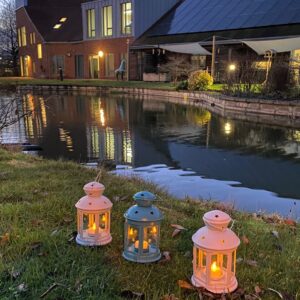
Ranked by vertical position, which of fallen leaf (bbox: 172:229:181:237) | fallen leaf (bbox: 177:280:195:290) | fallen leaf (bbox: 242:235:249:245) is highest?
fallen leaf (bbox: 177:280:195:290)

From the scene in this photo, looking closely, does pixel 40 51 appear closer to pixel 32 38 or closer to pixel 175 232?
pixel 32 38

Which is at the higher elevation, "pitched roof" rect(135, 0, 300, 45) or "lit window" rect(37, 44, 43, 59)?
"pitched roof" rect(135, 0, 300, 45)

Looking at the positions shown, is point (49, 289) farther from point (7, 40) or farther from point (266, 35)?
point (7, 40)

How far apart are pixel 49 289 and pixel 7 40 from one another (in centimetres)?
5338

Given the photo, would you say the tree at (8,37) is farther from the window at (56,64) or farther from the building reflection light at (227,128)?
the building reflection light at (227,128)

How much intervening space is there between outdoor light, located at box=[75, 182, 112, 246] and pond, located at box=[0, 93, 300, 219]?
3065 millimetres

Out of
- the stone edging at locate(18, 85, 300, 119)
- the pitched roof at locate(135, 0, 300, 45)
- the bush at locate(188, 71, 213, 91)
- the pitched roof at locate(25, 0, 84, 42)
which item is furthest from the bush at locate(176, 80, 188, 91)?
the pitched roof at locate(25, 0, 84, 42)

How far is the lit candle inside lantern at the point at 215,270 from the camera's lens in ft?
7.73

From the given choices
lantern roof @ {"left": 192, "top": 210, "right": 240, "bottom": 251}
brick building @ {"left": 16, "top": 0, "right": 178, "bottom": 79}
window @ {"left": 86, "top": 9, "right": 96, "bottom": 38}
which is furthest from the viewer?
window @ {"left": 86, "top": 9, "right": 96, "bottom": 38}

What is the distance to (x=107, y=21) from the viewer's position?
35.0 metres

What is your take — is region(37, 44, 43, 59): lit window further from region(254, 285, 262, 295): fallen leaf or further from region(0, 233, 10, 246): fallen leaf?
region(254, 285, 262, 295): fallen leaf

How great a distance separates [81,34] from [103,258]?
38.0 meters

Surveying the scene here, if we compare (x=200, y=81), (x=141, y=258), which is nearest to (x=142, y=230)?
(x=141, y=258)

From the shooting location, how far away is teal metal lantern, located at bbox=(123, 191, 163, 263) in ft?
8.40
